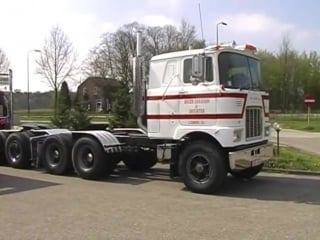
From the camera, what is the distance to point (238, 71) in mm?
11156

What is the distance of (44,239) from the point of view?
6.93 m

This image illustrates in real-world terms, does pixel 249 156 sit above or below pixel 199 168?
above

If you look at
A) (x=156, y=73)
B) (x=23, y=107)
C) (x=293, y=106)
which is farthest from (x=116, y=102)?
(x=23, y=107)

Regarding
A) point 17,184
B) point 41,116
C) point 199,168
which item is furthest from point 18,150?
point 41,116

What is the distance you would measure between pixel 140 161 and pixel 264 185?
3.79 meters

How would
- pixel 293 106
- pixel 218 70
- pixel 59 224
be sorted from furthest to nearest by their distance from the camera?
pixel 293 106 < pixel 218 70 < pixel 59 224

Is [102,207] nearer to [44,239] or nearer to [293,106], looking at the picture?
[44,239]

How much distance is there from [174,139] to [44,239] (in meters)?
5.10

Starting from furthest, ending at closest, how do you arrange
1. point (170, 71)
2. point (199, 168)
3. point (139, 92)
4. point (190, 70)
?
point (139, 92), point (170, 71), point (190, 70), point (199, 168)

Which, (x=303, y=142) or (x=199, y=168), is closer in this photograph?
(x=199, y=168)

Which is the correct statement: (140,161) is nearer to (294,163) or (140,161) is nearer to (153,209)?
(294,163)

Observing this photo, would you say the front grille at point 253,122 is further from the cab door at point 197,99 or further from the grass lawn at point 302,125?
the grass lawn at point 302,125

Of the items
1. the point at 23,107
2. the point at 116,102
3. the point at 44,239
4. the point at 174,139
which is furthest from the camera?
the point at 23,107

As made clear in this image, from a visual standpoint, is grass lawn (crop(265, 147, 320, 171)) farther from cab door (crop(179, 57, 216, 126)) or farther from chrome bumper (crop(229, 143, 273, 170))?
cab door (crop(179, 57, 216, 126))
